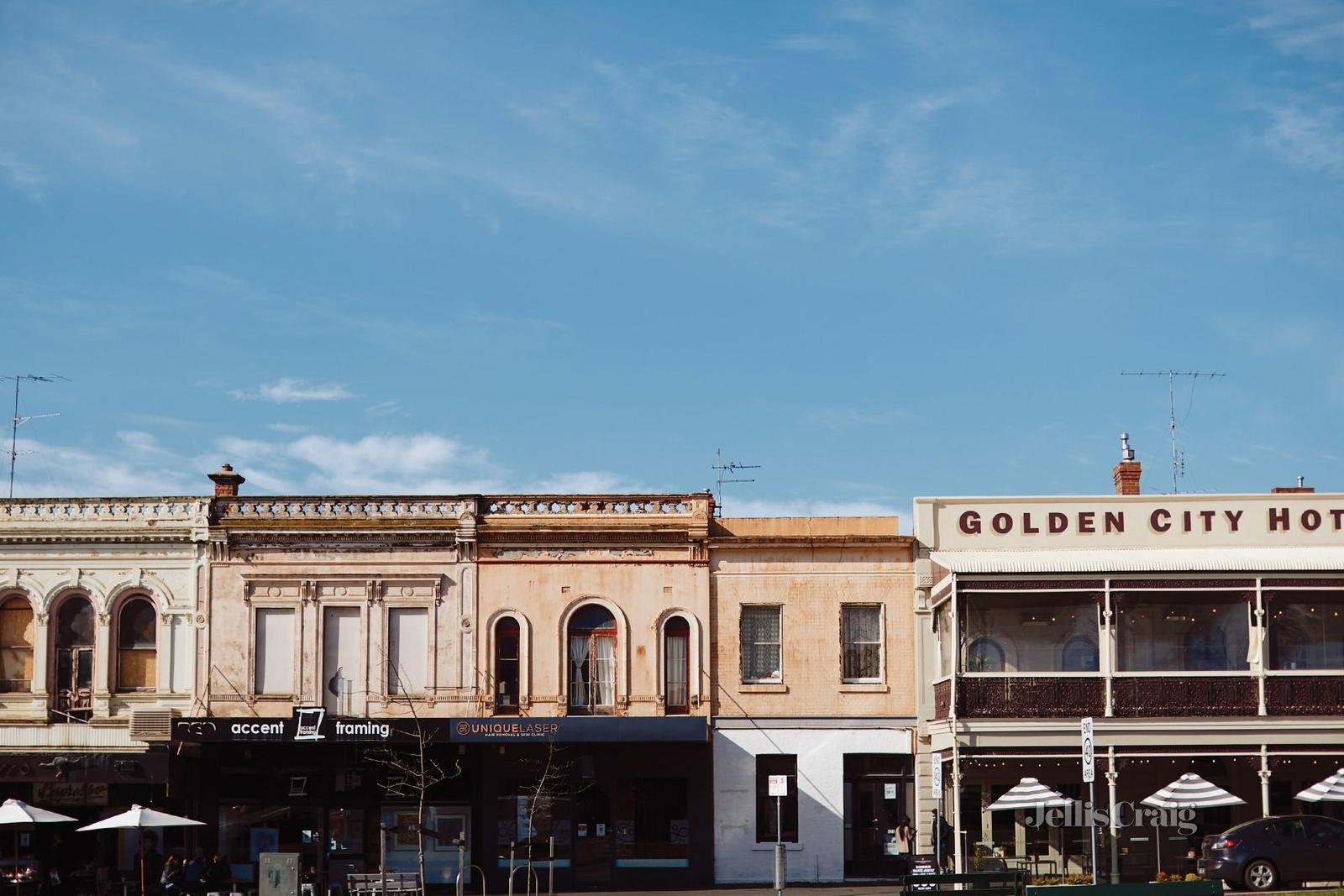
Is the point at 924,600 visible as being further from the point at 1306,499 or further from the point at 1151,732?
the point at 1306,499

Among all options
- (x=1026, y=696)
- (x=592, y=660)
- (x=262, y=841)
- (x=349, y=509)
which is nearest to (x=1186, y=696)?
(x=1026, y=696)

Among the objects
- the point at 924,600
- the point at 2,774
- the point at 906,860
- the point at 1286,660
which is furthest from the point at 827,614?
the point at 2,774

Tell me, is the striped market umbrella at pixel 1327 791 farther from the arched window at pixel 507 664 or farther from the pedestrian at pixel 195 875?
the pedestrian at pixel 195 875

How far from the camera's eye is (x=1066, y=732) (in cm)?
3538

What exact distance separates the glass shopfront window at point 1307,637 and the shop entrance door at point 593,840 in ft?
46.3

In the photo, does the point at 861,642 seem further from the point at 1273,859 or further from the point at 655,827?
the point at 1273,859

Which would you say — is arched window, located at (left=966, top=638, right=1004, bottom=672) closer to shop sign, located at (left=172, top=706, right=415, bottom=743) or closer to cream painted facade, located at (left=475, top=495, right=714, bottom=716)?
cream painted facade, located at (left=475, top=495, right=714, bottom=716)

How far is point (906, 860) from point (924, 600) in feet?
17.8

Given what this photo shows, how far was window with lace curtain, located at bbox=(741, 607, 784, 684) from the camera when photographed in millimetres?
38531

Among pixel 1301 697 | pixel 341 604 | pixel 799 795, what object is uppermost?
pixel 341 604

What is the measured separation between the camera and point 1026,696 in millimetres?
35469

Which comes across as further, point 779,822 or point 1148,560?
point 779,822

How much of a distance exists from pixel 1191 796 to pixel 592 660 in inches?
495

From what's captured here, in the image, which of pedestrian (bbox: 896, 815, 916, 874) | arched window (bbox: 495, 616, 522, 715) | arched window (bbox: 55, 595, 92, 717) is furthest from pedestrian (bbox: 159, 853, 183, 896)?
pedestrian (bbox: 896, 815, 916, 874)
